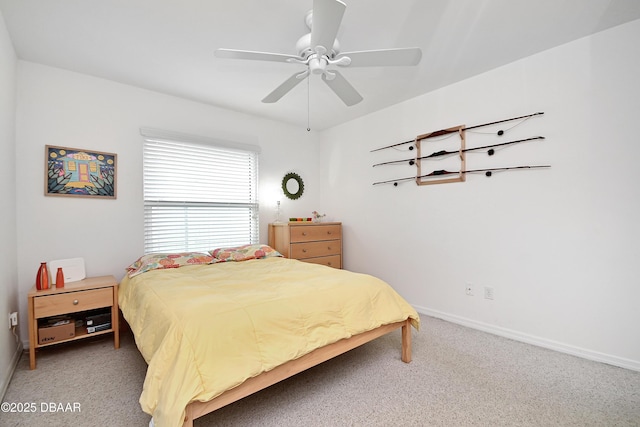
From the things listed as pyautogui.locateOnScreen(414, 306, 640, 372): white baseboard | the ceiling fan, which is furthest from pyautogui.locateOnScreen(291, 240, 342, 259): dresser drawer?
the ceiling fan

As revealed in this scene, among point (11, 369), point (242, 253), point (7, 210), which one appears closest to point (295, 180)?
point (242, 253)

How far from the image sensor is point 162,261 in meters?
2.66

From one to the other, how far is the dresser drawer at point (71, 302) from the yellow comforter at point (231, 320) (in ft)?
0.42

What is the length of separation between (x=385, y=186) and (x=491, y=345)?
201 cm

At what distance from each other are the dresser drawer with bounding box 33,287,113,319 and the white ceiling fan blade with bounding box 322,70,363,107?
243cm

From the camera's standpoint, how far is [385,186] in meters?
3.64

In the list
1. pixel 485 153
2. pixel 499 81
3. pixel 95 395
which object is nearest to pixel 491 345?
pixel 485 153

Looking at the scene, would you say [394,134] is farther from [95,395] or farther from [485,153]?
[95,395]

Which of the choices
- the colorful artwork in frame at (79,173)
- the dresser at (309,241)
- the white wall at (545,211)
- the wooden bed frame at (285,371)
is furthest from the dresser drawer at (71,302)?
the white wall at (545,211)

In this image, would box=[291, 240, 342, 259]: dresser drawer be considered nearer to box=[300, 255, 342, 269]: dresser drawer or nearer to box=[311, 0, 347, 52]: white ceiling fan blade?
box=[300, 255, 342, 269]: dresser drawer

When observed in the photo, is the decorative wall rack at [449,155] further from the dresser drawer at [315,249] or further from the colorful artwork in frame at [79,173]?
the colorful artwork in frame at [79,173]

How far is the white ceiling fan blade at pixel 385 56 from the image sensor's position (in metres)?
1.73

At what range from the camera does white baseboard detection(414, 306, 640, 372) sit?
207 cm

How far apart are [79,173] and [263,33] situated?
7.01 feet
